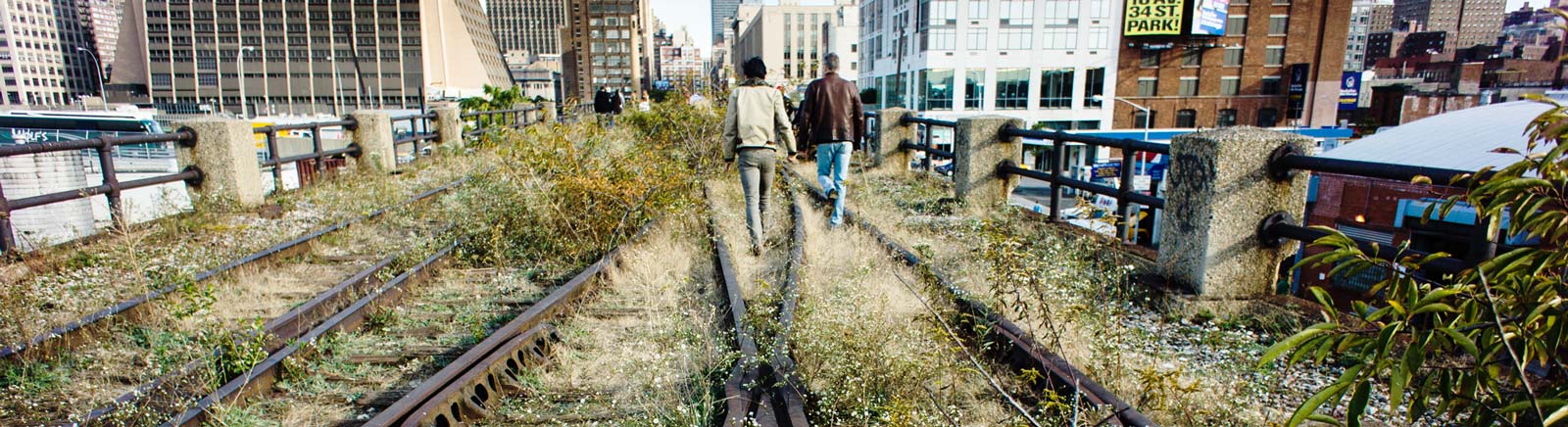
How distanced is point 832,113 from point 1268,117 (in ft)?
247

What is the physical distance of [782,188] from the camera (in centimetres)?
964

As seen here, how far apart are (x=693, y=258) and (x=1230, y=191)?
166 inches

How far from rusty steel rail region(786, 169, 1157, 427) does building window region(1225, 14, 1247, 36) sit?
76055 mm

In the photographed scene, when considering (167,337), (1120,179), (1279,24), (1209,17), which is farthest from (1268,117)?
(167,337)

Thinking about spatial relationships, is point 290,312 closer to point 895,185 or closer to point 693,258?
point 693,258

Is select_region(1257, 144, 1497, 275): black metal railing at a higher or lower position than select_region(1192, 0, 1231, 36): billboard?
lower

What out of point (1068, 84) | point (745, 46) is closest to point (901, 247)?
point (1068, 84)

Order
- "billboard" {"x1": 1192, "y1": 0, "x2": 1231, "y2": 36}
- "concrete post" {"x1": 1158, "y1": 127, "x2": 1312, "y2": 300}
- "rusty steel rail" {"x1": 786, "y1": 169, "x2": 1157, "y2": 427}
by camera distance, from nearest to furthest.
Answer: "rusty steel rail" {"x1": 786, "y1": 169, "x2": 1157, "y2": 427} → "concrete post" {"x1": 1158, "y1": 127, "x2": 1312, "y2": 300} → "billboard" {"x1": 1192, "y1": 0, "x2": 1231, "y2": 36}

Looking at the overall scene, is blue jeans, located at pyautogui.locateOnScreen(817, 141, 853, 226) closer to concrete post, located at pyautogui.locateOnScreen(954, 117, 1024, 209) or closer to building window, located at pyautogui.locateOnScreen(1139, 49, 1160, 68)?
concrete post, located at pyautogui.locateOnScreen(954, 117, 1024, 209)

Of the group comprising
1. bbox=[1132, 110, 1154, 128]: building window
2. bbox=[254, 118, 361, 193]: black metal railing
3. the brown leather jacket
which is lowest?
bbox=[1132, 110, 1154, 128]: building window

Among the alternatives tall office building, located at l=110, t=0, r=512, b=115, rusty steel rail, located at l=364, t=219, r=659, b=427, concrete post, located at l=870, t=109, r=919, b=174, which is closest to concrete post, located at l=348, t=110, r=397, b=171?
concrete post, located at l=870, t=109, r=919, b=174

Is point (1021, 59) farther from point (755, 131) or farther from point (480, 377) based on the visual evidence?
point (480, 377)

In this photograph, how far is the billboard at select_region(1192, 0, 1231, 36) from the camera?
65.0m

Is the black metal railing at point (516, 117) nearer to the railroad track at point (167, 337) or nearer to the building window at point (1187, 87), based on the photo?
the railroad track at point (167, 337)
